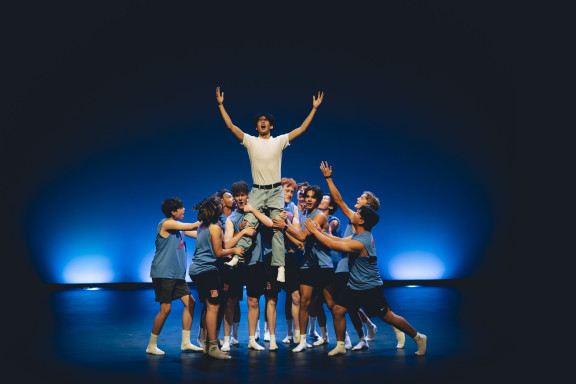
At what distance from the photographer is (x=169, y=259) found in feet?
13.3

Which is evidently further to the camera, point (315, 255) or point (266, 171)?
point (266, 171)

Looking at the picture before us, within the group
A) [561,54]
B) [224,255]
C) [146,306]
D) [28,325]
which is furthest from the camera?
[561,54]

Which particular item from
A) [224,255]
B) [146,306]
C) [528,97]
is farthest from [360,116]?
[224,255]

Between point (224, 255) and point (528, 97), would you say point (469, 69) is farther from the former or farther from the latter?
point (224, 255)

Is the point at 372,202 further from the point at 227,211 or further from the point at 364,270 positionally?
the point at 227,211

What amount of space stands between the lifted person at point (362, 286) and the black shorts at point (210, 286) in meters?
0.86

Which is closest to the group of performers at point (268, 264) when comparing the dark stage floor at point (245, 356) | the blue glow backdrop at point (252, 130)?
the dark stage floor at point (245, 356)

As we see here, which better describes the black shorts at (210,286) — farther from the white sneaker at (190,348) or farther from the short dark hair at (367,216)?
the short dark hair at (367,216)

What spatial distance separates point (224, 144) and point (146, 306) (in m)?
3.57

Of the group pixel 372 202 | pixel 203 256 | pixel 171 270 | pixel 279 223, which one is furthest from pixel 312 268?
pixel 171 270

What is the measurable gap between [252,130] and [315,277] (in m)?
5.42

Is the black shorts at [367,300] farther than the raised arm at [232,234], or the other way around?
the raised arm at [232,234]

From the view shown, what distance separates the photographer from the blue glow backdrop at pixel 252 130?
29.5 ft

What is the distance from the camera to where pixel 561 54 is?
28.6 ft
